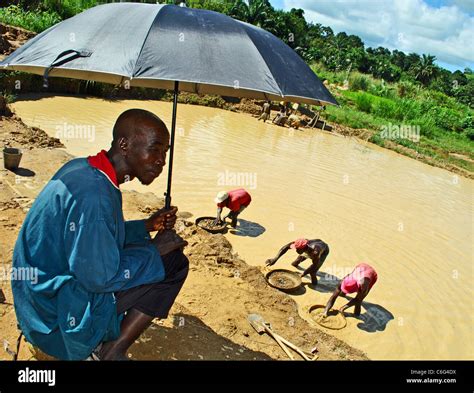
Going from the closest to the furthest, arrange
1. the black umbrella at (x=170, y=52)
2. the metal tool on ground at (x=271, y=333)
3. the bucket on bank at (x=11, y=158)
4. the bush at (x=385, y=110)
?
the black umbrella at (x=170, y=52), the metal tool on ground at (x=271, y=333), the bucket on bank at (x=11, y=158), the bush at (x=385, y=110)

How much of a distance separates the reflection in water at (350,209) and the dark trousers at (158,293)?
2758mm

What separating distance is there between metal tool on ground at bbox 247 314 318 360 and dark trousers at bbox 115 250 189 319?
1438 millimetres

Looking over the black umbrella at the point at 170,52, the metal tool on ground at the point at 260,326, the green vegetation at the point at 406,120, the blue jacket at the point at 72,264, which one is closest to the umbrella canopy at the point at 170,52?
the black umbrella at the point at 170,52

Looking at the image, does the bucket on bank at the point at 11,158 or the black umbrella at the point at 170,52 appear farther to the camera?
the bucket on bank at the point at 11,158

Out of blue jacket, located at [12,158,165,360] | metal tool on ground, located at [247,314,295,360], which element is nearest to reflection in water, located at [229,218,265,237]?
metal tool on ground, located at [247,314,295,360]

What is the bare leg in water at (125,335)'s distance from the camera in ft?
6.94

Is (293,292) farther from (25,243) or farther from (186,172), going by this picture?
(186,172)

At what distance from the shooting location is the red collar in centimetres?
186

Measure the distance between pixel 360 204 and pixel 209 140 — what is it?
212 inches

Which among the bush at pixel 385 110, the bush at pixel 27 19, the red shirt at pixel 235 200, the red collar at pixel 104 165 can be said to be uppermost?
the bush at pixel 27 19

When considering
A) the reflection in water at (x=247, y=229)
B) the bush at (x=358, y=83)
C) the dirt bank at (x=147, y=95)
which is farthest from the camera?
the bush at (x=358, y=83)

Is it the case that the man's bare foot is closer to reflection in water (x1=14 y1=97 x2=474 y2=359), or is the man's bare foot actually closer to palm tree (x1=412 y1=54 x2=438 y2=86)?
reflection in water (x1=14 y1=97 x2=474 y2=359)

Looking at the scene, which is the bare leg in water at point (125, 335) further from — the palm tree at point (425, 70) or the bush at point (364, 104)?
the palm tree at point (425, 70)
